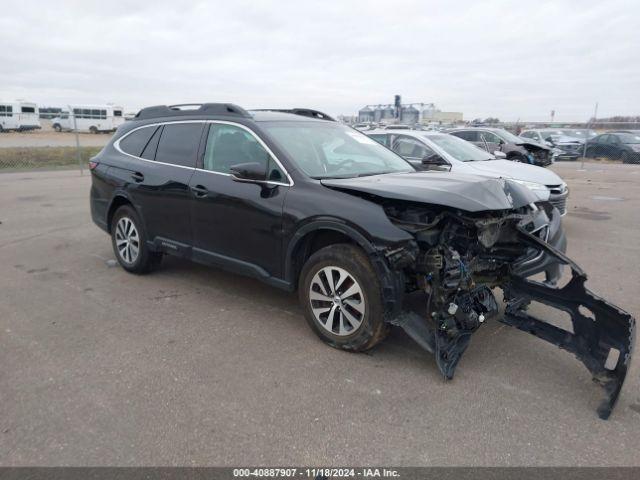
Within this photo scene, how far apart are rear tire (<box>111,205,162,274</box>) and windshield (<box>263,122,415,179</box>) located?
6.77 ft

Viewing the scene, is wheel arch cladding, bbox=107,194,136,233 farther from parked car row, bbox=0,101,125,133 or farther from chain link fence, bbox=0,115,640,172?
parked car row, bbox=0,101,125,133

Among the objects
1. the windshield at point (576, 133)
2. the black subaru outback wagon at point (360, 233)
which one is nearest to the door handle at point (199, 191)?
the black subaru outback wagon at point (360, 233)

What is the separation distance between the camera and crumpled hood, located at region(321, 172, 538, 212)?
3365 mm

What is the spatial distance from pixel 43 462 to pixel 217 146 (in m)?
3.02

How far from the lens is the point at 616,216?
9617 millimetres

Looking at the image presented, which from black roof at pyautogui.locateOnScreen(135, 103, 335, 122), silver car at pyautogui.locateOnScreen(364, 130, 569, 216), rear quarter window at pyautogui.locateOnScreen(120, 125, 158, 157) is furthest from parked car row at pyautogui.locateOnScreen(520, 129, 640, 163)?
rear quarter window at pyautogui.locateOnScreen(120, 125, 158, 157)

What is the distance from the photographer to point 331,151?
4.71 meters

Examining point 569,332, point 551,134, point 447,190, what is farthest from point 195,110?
point 551,134

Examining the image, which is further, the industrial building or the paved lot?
the industrial building

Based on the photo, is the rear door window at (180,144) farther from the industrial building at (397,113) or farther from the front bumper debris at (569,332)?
the industrial building at (397,113)

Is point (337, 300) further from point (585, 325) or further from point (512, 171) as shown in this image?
point (512, 171)

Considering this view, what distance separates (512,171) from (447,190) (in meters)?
4.99

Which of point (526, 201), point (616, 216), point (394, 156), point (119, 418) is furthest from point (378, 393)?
point (616, 216)

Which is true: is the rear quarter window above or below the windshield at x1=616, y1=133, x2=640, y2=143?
above
